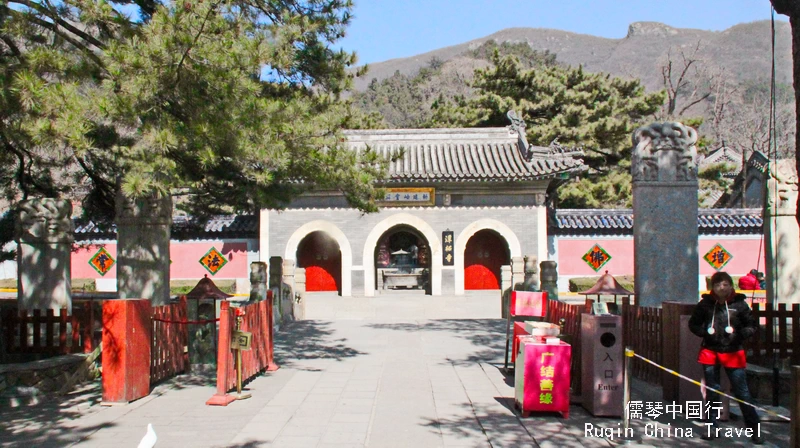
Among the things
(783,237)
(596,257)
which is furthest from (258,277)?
(596,257)

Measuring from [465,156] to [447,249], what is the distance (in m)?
3.38

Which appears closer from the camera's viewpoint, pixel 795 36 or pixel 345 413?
pixel 795 36

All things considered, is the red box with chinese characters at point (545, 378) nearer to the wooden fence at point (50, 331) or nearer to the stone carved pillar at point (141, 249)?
the wooden fence at point (50, 331)

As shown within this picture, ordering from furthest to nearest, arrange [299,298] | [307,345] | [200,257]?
[200,257] < [299,298] < [307,345]

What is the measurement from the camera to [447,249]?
23.7 metres

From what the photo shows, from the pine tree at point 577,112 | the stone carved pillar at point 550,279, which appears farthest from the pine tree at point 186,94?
the pine tree at point 577,112

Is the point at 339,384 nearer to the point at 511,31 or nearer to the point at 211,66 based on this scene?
the point at 211,66

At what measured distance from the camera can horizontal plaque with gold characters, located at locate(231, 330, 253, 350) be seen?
24.8 feet

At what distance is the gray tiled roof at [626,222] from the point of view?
23.8 m

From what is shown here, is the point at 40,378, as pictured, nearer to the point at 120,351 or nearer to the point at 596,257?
the point at 120,351

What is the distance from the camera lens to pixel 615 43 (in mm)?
138500

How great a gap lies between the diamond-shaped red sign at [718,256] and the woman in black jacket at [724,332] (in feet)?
63.1

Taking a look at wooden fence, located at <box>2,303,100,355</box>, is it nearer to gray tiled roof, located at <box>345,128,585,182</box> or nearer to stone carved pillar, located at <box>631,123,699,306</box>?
stone carved pillar, located at <box>631,123,699,306</box>

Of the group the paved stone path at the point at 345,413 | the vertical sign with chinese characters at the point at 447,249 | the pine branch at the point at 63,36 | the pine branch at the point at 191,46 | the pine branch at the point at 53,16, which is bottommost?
the paved stone path at the point at 345,413
